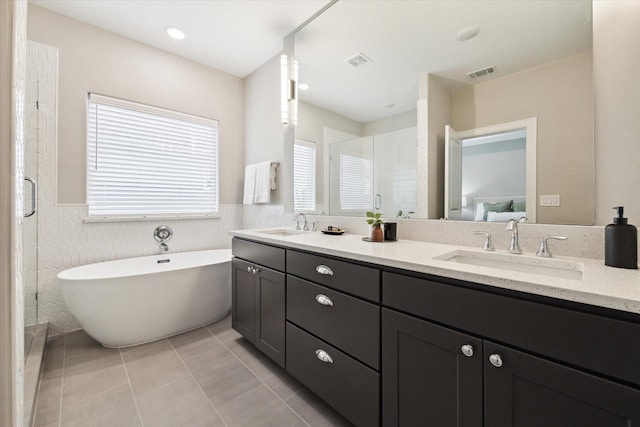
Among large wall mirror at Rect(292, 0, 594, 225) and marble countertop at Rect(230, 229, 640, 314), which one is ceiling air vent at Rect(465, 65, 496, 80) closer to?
large wall mirror at Rect(292, 0, 594, 225)

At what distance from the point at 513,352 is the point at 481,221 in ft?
2.49

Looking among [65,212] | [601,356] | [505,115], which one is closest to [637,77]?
[505,115]

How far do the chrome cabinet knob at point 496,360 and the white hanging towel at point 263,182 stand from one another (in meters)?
2.33

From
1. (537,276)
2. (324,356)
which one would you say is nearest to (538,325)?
(537,276)

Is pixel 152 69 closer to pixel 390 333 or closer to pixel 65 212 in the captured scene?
pixel 65 212

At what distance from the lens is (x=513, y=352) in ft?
2.49

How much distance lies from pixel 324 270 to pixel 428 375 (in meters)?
0.61

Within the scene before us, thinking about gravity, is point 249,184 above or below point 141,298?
above

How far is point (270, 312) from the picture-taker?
5.57ft

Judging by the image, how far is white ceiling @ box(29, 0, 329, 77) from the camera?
2109mm

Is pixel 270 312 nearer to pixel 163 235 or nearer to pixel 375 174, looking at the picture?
pixel 375 174

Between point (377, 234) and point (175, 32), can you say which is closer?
point (377, 234)

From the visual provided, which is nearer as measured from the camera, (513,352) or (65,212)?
(513,352)

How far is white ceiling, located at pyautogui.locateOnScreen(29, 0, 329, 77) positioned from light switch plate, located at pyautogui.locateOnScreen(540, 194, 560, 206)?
82.0 inches
